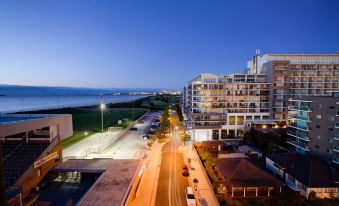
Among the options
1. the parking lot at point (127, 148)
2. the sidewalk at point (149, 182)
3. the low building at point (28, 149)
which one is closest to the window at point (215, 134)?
the parking lot at point (127, 148)

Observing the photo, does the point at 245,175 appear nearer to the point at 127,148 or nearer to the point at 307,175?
the point at 307,175

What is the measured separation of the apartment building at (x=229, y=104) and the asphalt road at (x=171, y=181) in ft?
51.1

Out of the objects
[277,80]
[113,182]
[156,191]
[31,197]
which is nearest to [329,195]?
[156,191]

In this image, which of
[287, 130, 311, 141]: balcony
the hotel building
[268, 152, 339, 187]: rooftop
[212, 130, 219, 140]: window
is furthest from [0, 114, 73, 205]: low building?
[287, 130, 311, 141]: balcony

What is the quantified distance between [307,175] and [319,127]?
505 inches

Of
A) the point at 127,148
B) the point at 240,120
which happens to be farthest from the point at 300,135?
the point at 127,148

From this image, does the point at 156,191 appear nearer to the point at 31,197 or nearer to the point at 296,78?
the point at 31,197

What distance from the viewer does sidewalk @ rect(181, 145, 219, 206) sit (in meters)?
22.3

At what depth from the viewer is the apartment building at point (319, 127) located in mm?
31062

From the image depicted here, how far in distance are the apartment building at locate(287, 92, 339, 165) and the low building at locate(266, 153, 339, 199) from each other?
7251 mm

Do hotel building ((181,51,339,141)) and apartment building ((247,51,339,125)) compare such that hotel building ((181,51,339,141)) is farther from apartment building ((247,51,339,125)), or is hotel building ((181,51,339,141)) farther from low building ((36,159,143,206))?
low building ((36,159,143,206))

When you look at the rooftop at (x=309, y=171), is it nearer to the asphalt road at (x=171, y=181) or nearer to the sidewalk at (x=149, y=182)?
the asphalt road at (x=171, y=181)

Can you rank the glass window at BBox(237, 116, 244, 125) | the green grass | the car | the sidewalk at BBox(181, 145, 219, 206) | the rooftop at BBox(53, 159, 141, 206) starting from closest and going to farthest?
1. the rooftop at BBox(53, 159, 141, 206)
2. the sidewalk at BBox(181, 145, 219, 206)
3. the car
4. the green grass
5. the glass window at BBox(237, 116, 244, 125)

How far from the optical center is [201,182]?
26.7 meters
